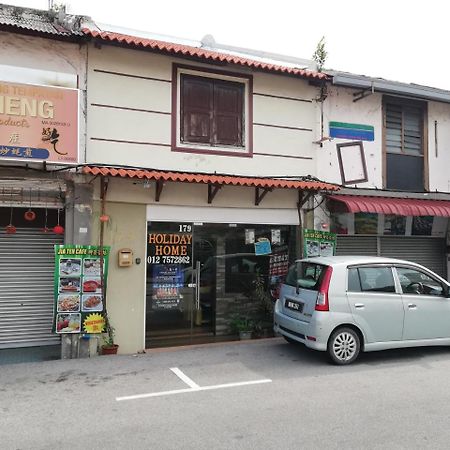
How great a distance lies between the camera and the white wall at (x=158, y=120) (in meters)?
8.27

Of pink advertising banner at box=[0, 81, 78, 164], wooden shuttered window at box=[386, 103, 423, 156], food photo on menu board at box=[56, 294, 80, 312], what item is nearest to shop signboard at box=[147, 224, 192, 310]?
food photo on menu board at box=[56, 294, 80, 312]

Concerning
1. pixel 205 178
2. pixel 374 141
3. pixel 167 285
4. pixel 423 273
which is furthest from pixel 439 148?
pixel 167 285

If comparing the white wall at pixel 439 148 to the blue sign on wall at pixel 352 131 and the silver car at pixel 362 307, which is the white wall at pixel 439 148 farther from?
the silver car at pixel 362 307

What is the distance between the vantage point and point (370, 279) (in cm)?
744

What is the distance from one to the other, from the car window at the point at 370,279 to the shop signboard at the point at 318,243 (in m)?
2.26

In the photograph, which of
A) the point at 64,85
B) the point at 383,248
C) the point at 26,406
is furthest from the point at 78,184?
the point at 383,248

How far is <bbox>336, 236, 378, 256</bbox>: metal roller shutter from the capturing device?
10750 millimetres

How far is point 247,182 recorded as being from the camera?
8359mm

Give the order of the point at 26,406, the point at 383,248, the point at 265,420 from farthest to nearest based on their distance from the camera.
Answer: the point at 383,248 < the point at 26,406 < the point at 265,420

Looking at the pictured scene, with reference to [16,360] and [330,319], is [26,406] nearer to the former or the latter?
[16,360]

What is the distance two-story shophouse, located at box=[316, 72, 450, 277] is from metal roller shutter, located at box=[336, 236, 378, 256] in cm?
2

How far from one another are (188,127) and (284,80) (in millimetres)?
2479

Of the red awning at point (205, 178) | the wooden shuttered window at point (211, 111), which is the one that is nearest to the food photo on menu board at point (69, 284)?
the red awning at point (205, 178)

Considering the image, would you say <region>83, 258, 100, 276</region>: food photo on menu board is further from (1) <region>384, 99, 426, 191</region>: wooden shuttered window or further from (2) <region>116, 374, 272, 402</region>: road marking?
(1) <region>384, 99, 426, 191</region>: wooden shuttered window
